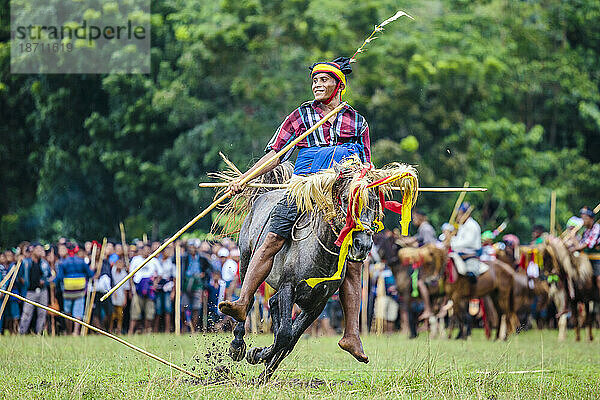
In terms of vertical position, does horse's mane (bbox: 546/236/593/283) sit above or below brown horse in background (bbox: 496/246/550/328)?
above

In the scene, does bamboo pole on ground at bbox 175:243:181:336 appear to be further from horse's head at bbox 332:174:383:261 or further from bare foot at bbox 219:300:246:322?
horse's head at bbox 332:174:383:261

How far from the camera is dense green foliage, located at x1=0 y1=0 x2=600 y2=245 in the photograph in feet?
86.3

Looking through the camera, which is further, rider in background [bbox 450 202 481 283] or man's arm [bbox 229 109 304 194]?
rider in background [bbox 450 202 481 283]

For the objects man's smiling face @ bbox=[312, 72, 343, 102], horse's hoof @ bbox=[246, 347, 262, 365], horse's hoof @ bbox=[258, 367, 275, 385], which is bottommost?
horse's hoof @ bbox=[258, 367, 275, 385]

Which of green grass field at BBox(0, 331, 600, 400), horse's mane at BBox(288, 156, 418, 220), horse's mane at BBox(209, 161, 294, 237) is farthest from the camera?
horse's mane at BBox(209, 161, 294, 237)

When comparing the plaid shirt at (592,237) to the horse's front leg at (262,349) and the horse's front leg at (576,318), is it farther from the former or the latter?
the horse's front leg at (262,349)

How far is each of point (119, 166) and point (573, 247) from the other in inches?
585

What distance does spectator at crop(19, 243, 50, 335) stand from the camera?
58.6 ft

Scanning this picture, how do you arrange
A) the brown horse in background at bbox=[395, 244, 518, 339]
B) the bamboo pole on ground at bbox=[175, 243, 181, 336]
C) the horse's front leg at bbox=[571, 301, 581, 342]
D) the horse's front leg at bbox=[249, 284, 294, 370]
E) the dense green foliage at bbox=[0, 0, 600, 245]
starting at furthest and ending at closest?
1. the dense green foliage at bbox=[0, 0, 600, 245]
2. the brown horse in background at bbox=[395, 244, 518, 339]
3. the bamboo pole on ground at bbox=[175, 243, 181, 336]
4. the horse's front leg at bbox=[571, 301, 581, 342]
5. the horse's front leg at bbox=[249, 284, 294, 370]

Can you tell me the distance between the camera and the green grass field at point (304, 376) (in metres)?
7.66

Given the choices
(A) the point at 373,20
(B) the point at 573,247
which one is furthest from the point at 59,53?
(B) the point at 573,247

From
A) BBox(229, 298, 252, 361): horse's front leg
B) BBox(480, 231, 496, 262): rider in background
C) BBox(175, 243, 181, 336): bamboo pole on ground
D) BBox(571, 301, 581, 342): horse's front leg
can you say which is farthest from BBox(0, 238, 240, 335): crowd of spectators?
BBox(229, 298, 252, 361): horse's front leg

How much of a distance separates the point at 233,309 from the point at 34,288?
10760 mm

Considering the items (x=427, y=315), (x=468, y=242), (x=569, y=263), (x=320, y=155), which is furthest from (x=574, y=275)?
(x=320, y=155)
